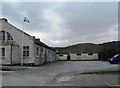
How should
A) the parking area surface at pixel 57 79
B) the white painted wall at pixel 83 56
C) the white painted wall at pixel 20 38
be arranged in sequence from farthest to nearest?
the white painted wall at pixel 83 56 < the white painted wall at pixel 20 38 < the parking area surface at pixel 57 79

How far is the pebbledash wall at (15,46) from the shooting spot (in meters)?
37.2

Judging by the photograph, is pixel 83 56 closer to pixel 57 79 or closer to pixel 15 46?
pixel 15 46

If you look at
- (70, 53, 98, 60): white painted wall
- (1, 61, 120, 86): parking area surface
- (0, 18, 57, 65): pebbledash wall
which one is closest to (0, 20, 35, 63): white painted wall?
(0, 18, 57, 65): pebbledash wall

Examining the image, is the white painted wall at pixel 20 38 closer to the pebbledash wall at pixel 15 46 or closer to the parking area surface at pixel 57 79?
the pebbledash wall at pixel 15 46

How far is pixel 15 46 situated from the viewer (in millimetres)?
38219

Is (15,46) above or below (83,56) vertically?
above

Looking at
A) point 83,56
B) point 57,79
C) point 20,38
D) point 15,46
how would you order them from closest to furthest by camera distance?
point 57,79 < point 15,46 < point 20,38 < point 83,56

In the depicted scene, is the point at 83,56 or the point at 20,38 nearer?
the point at 20,38

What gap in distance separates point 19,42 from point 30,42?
1984 millimetres

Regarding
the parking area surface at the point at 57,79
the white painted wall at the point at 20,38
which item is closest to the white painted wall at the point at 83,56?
the white painted wall at the point at 20,38

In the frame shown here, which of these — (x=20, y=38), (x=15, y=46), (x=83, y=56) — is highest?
(x=20, y=38)

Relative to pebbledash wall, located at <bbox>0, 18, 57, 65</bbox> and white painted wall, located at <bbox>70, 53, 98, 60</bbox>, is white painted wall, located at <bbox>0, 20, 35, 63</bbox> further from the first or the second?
white painted wall, located at <bbox>70, 53, 98, 60</bbox>

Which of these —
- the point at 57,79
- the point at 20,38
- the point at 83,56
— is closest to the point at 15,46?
the point at 20,38

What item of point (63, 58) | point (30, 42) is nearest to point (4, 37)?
point (30, 42)
